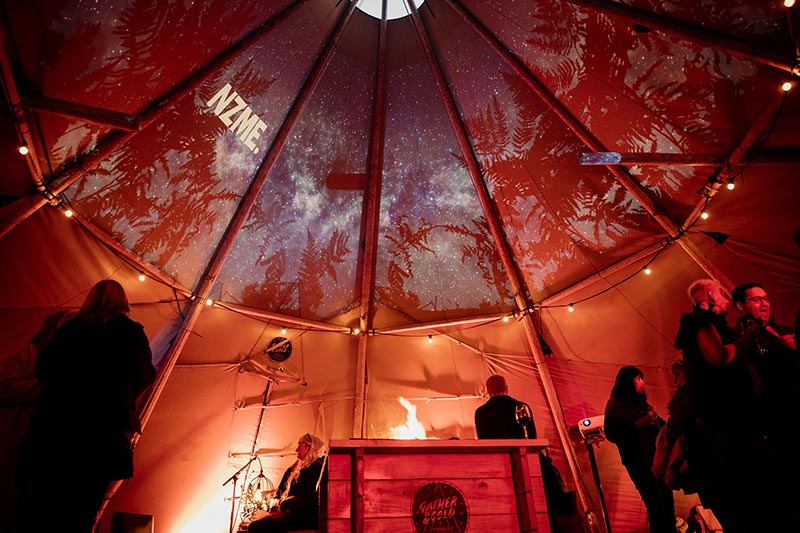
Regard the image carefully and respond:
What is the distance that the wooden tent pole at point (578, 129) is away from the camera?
600cm

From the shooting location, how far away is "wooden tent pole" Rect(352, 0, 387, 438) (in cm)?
693

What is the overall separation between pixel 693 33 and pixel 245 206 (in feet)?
18.3

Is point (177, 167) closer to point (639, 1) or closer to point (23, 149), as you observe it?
point (23, 149)

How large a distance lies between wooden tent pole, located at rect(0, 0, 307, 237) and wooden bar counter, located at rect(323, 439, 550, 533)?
11.6 ft

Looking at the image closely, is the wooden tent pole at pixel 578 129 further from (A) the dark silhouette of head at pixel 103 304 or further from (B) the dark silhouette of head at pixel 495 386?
(A) the dark silhouette of head at pixel 103 304

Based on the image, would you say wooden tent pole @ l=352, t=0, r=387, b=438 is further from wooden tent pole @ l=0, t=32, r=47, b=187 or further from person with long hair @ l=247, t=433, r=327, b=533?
wooden tent pole @ l=0, t=32, r=47, b=187

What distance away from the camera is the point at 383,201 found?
7.68 metres

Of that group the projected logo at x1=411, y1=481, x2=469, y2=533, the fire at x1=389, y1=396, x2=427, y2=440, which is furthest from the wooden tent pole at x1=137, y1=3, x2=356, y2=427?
the projected logo at x1=411, y1=481, x2=469, y2=533

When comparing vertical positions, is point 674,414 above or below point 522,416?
below

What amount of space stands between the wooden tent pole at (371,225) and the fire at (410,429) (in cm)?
56

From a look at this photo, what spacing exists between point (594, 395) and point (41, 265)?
24.2 feet

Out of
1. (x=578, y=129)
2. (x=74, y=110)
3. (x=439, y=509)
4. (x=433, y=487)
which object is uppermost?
(x=578, y=129)

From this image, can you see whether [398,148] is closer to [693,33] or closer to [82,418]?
[693,33]

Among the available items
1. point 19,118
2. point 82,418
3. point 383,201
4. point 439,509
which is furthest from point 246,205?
point 439,509
